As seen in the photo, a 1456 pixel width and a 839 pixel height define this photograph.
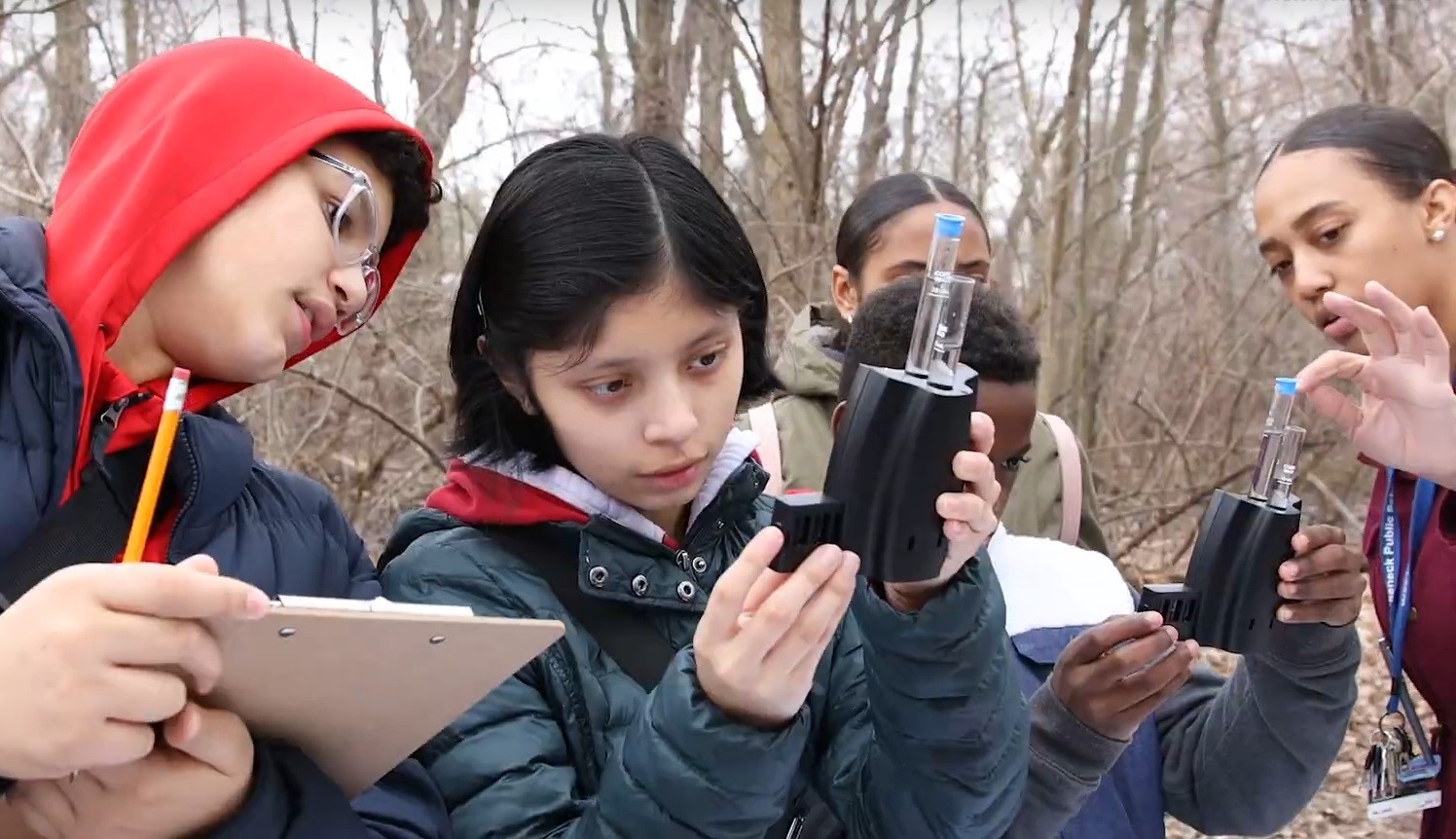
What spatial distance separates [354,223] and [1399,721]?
6.91 ft

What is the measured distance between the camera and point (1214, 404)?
768 cm

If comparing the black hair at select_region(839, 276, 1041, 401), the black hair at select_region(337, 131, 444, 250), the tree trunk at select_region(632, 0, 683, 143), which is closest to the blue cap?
the black hair at select_region(839, 276, 1041, 401)

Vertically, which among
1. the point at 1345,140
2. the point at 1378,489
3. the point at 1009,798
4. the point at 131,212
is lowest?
the point at 1009,798

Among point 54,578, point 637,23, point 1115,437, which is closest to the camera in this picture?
point 54,578

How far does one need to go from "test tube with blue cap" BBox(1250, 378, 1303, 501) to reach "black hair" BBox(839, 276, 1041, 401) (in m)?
0.42

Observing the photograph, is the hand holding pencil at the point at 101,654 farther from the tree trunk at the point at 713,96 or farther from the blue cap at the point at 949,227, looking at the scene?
the tree trunk at the point at 713,96

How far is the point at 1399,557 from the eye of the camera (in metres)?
2.15

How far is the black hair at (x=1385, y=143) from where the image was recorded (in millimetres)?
2102

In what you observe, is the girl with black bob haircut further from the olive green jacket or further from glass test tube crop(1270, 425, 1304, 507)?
the olive green jacket

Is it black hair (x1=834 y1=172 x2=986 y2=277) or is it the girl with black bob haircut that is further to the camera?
black hair (x1=834 y1=172 x2=986 y2=277)

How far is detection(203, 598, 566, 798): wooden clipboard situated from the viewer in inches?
34.2

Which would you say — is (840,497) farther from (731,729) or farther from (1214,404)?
(1214,404)

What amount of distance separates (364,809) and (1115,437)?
280 inches

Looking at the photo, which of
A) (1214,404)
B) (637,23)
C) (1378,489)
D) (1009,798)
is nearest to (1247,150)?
(1214,404)
